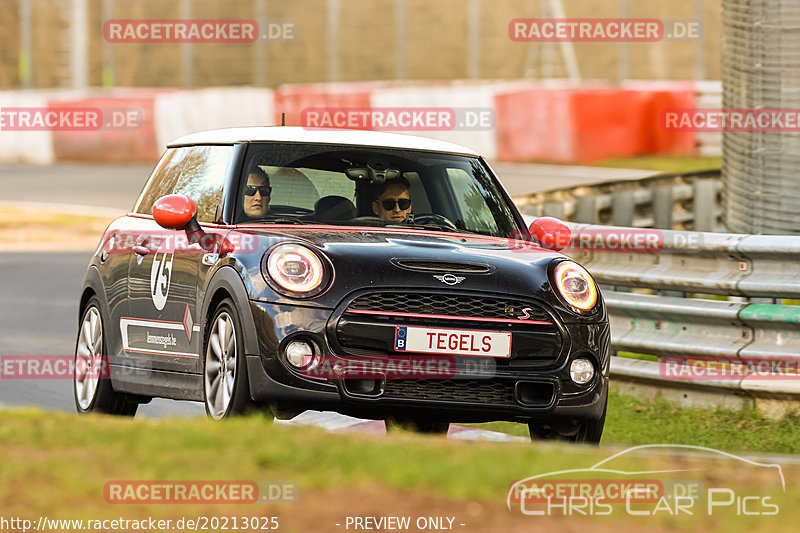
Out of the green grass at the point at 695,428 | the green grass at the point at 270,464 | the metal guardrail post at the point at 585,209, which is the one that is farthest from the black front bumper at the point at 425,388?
the metal guardrail post at the point at 585,209

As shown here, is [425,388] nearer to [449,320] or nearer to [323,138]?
[449,320]

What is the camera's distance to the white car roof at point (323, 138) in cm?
831

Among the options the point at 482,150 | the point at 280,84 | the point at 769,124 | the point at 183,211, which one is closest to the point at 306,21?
the point at 280,84

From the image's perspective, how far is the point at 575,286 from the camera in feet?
24.4

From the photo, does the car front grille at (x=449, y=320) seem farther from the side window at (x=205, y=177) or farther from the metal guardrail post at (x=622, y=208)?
the metal guardrail post at (x=622, y=208)

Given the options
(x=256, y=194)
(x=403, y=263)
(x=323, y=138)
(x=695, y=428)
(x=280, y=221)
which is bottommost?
(x=695, y=428)

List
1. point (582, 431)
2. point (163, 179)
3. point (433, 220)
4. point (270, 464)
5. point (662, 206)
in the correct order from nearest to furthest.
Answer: point (270, 464) < point (582, 431) < point (433, 220) < point (163, 179) < point (662, 206)

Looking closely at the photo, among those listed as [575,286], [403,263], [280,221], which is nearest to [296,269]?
[403,263]

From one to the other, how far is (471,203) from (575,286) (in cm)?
129

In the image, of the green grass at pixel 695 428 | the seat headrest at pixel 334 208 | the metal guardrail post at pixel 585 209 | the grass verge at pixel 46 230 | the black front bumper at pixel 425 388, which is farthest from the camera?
the grass verge at pixel 46 230

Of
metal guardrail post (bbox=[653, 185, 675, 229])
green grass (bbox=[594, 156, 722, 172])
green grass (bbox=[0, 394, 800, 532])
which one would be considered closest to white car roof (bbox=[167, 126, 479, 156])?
green grass (bbox=[0, 394, 800, 532])

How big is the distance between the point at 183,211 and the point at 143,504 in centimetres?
301

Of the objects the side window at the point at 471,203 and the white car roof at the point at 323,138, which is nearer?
the white car roof at the point at 323,138

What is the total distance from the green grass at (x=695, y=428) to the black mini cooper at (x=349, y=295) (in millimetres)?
857
